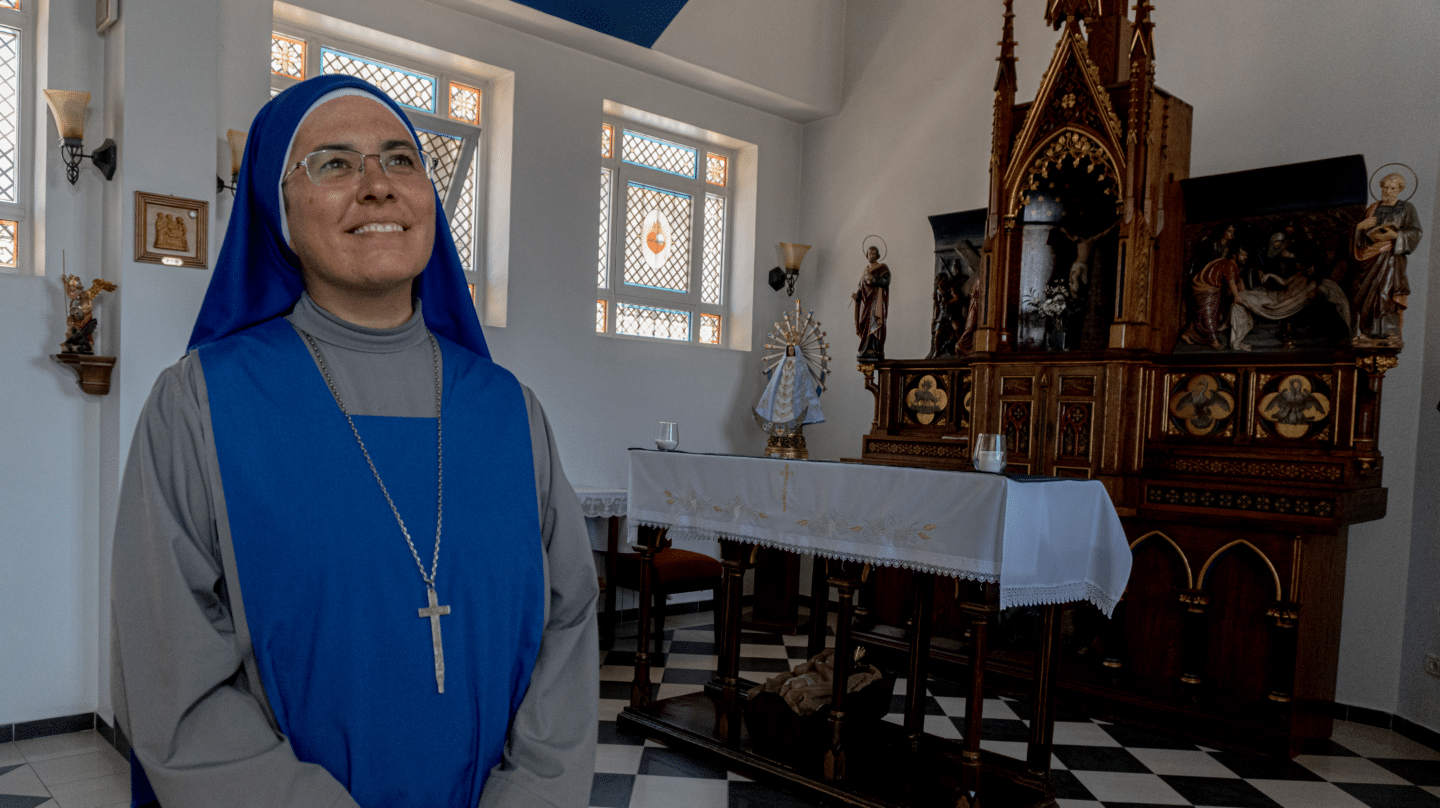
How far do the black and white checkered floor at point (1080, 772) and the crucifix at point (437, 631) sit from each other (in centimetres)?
233

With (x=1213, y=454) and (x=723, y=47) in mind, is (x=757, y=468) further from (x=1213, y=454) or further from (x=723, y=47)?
(x=723, y=47)

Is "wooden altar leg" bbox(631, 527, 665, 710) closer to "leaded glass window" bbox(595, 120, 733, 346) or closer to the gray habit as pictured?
"leaded glass window" bbox(595, 120, 733, 346)

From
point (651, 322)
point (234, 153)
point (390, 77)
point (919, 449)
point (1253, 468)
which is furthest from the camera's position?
point (651, 322)

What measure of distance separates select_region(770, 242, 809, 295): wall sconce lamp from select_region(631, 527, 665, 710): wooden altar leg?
3652 mm

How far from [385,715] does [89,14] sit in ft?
13.8

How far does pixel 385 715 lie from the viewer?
1.15m

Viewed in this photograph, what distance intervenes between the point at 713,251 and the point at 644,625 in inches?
158

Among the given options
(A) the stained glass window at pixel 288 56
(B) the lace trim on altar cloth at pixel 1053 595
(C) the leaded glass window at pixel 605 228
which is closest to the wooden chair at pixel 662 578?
(C) the leaded glass window at pixel 605 228

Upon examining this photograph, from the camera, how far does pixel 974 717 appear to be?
3.00m

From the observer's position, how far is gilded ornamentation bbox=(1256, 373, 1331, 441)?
424 centimetres

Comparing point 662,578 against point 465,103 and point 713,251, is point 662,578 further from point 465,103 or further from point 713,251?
point 465,103

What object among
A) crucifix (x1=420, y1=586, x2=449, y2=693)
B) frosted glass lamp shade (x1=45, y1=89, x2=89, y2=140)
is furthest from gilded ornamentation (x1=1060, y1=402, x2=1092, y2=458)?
frosted glass lamp shade (x1=45, y1=89, x2=89, y2=140)

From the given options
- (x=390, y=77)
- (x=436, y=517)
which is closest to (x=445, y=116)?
(x=390, y=77)

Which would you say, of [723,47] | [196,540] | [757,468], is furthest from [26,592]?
[723,47]
